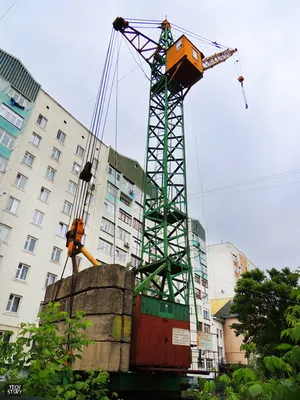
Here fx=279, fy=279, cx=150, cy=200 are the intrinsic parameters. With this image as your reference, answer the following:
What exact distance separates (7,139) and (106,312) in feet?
65.9

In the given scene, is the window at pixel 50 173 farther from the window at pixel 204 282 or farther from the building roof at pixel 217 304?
the building roof at pixel 217 304

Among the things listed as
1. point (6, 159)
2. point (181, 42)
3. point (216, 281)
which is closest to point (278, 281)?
point (181, 42)

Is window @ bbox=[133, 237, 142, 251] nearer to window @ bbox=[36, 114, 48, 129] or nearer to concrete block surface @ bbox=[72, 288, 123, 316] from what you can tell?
window @ bbox=[36, 114, 48, 129]

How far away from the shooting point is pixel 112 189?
31.3 metres

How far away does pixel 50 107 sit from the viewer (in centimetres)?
2745

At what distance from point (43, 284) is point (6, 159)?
1025 cm

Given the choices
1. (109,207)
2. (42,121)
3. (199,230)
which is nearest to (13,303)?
(109,207)

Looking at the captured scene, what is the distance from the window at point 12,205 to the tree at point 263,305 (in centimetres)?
1966

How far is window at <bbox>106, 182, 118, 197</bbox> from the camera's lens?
30.8 metres

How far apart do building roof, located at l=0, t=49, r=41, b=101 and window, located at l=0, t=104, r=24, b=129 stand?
249 centimetres

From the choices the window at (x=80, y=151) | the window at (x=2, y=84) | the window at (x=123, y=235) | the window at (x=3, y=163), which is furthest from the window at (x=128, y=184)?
the window at (x=2, y=84)

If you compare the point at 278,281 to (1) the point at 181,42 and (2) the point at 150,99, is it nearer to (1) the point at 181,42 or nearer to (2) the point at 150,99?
(2) the point at 150,99

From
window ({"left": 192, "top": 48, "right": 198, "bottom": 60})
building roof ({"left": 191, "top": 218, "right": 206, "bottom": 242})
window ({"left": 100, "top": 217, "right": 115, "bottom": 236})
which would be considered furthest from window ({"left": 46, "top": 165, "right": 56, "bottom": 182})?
building roof ({"left": 191, "top": 218, "right": 206, "bottom": 242})

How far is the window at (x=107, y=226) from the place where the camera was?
2843 cm
